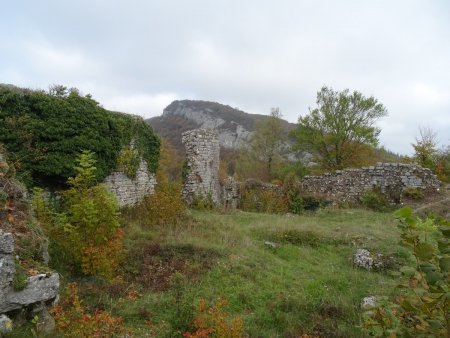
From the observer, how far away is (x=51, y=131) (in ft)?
28.9

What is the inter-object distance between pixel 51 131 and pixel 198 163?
25.8ft

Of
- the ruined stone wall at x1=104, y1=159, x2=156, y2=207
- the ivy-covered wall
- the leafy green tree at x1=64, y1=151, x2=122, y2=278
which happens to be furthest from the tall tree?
the leafy green tree at x1=64, y1=151, x2=122, y2=278

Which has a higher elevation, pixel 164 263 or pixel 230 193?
pixel 230 193

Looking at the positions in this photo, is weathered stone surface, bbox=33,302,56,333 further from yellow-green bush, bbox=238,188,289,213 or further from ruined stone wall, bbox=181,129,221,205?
yellow-green bush, bbox=238,188,289,213

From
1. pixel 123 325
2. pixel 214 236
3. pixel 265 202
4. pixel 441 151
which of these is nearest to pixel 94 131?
pixel 214 236

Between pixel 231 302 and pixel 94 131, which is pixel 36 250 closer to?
pixel 231 302

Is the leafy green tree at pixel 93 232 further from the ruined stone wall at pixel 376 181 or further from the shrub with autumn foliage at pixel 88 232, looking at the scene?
the ruined stone wall at pixel 376 181

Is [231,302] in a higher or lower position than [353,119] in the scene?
lower

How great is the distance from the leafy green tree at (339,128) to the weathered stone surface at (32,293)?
70.5ft

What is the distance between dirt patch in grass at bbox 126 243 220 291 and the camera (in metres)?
7.04

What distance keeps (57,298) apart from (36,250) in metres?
0.75

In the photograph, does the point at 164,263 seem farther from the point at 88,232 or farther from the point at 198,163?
the point at 198,163

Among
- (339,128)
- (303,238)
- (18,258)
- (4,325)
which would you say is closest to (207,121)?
(339,128)

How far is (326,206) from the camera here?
1820cm
